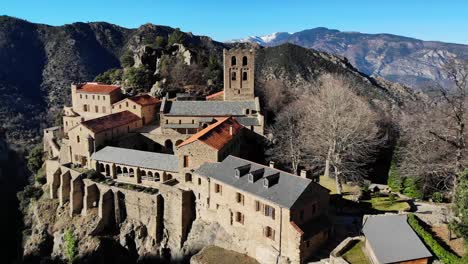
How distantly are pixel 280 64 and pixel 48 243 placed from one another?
6635 centimetres

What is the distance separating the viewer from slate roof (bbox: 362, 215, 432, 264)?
2541cm

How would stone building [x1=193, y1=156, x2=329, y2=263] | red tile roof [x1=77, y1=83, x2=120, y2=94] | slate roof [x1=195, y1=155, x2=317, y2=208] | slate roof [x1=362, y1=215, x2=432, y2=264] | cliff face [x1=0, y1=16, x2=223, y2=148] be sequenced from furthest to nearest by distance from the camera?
cliff face [x1=0, y1=16, x2=223, y2=148]
red tile roof [x1=77, y1=83, x2=120, y2=94]
slate roof [x1=195, y1=155, x2=317, y2=208]
stone building [x1=193, y1=156, x2=329, y2=263]
slate roof [x1=362, y1=215, x2=432, y2=264]

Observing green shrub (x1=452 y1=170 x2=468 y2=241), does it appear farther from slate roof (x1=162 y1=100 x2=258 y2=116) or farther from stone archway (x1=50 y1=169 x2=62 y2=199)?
stone archway (x1=50 y1=169 x2=62 y2=199)

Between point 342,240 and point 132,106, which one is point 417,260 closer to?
point 342,240

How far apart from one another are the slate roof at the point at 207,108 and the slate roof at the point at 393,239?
89.9ft

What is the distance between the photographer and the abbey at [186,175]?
99.8ft

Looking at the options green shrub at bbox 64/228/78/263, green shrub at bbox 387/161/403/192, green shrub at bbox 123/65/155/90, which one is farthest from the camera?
green shrub at bbox 123/65/155/90

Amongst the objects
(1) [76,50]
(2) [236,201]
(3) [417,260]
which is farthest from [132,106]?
(1) [76,50]

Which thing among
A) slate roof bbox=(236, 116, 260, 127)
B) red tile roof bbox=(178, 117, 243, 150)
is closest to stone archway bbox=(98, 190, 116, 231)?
red tile roof bbox=(178, 117, 243, 150)

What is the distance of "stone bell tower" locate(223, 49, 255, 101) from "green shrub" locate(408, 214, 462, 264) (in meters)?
34.6

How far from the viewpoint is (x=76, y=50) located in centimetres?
12150

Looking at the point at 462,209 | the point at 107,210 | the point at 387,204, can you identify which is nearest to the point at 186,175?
the point at 107,210

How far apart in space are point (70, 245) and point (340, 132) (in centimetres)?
3313

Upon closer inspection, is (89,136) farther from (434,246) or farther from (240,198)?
(434,246)
